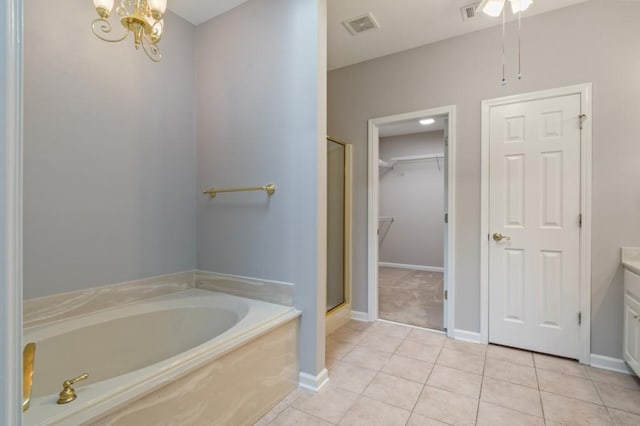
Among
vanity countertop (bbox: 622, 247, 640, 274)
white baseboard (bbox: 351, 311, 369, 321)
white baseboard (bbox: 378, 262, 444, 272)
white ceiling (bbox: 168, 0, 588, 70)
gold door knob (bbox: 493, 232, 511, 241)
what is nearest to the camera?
vanity countertop (bbox: 622, 247, 640, 274)

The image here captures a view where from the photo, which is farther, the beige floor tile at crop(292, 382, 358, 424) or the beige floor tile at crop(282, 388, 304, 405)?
the beige floor tile at crop(282, 388, 304, 405)

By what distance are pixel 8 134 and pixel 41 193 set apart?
1658 millimetres

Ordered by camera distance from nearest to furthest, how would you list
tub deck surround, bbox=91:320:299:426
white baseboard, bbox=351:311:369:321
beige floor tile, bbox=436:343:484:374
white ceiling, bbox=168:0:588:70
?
tub deck surround, bbox=91:320:299:426, beige floor tile, bbox=436:343:484:374, white ceiling, bbox=168:0:588:70, white baseboard, bbox=351:311:369:321

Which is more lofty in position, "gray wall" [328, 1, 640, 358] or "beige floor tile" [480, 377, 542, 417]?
"gray wall" [328, 1, 640, 358]

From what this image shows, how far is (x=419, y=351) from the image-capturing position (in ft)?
7.91

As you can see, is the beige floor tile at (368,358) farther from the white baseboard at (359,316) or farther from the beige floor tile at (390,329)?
the white baseboard at (359,316)

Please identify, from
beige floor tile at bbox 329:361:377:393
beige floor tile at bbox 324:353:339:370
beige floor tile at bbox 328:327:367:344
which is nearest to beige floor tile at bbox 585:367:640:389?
beige floor tile at bbox 329:361:377:393

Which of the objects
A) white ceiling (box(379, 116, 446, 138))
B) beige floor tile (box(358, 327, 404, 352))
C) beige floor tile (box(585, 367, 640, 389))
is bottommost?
beige floor tile (box(358, 327, 404, 352))

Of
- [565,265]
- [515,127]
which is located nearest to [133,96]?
[515,127]

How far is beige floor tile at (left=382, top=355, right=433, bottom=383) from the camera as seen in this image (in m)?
2.04

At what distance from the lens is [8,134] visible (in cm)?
42

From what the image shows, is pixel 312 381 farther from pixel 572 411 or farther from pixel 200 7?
pixel 200 7

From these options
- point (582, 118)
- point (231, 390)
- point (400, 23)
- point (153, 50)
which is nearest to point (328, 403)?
point (231, 390)

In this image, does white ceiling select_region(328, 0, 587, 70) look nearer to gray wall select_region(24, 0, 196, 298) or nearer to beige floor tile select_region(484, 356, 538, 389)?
gray wall select_region(24, 0, 196, 298)
